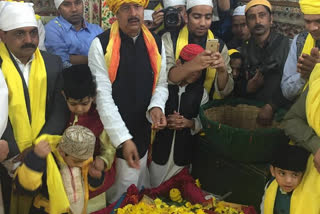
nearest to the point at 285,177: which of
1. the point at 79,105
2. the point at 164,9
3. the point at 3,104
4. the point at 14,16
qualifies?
the point at 79,105

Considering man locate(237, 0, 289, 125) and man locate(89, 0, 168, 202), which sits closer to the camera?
man locate(89, 0, 168, 202)

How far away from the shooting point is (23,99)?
6.61 ft

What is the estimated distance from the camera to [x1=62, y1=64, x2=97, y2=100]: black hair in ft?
6.54

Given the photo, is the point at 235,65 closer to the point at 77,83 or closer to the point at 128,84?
the point at 128,84

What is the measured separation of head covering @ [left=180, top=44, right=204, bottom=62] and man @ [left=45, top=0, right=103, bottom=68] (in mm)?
803

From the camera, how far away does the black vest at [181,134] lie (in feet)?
8.81

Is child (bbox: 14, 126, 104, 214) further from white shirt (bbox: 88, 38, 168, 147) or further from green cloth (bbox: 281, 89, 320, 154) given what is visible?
green cloth (bbox: 281, 89, 320, 154)

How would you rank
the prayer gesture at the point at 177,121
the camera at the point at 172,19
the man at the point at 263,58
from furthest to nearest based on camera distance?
the camera at the point at 172,19 < the man at the point at 263,58 < the prayer gesture at the point at 177,121

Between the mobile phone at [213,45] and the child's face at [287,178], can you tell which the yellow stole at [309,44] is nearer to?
the mobile phone at [213,45]

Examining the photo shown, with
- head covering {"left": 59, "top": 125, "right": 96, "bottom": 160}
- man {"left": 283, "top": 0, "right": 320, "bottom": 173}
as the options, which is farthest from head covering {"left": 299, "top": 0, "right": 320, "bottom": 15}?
head covering {"left": 59, "top": 125, "right": 96, "bottom": 160}

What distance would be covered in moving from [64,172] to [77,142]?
0.25m

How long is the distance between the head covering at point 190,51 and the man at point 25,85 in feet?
2.86

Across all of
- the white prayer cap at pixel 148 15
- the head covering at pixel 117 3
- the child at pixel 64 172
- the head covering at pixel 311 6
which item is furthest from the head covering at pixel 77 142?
the white prayer cap at pixel 148 15

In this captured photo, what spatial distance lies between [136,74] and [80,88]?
46cm
